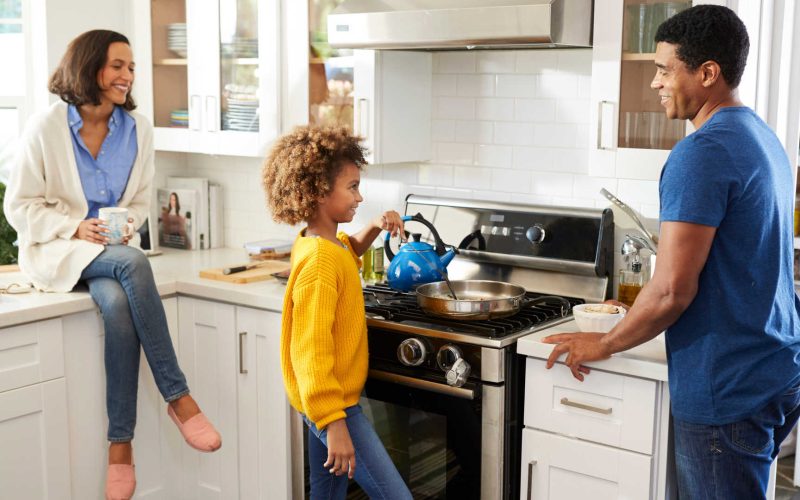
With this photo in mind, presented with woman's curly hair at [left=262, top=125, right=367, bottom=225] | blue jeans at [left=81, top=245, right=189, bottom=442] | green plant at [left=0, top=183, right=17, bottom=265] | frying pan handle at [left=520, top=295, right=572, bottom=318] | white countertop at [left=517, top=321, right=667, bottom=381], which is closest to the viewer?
white countertop at [left=517, top=321, right=667, bottom=381]

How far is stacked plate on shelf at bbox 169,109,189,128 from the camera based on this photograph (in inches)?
150

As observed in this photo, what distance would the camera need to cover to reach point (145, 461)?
3367 millimetres

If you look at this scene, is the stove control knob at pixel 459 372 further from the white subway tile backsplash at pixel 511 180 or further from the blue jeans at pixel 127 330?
the blue jeans at pixel 127 330

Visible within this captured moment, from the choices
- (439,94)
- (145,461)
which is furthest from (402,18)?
(145,461)

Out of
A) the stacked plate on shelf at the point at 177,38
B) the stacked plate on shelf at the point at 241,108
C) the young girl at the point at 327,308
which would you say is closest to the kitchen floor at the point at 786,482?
the young girl at the point at 327,308

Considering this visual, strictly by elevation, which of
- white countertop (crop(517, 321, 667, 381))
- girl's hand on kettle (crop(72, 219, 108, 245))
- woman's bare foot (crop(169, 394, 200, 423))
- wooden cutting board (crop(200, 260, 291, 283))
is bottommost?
woman's bare foot (crop(169, 394, 200, 423))

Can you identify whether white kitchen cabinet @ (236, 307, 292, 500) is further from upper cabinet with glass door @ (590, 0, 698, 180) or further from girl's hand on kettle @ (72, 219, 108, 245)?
upper cabinet with glass door @ (590, 0, 698, 180)

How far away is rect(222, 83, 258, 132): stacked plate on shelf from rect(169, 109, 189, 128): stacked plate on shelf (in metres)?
0.22

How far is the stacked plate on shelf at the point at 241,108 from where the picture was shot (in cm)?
359

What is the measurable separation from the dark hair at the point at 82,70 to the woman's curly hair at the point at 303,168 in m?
0.91

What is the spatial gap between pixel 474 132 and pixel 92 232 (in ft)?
4.39

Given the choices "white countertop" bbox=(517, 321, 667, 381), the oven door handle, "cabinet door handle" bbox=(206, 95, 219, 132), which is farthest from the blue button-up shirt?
"white countertop" bbox=(517, 321, 667, 381)

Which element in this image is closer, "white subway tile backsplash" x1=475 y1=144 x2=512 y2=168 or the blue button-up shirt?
the blue button-up shirt

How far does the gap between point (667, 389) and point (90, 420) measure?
1.85m
